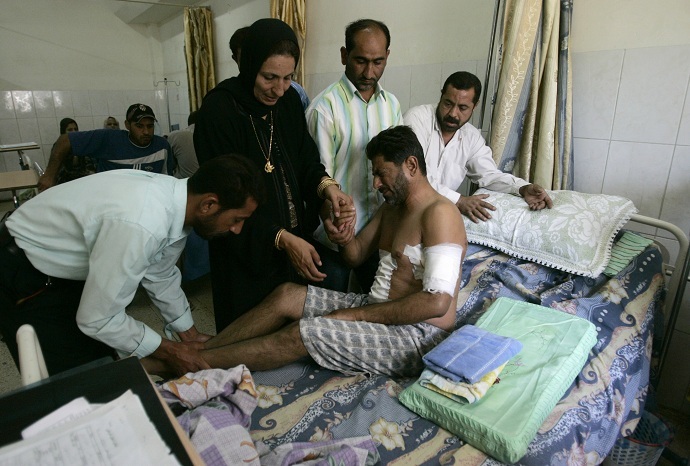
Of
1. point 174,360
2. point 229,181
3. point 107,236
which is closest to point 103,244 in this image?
point 107,236

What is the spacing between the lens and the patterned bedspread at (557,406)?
1224 mm

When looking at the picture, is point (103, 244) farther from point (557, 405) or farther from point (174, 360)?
point (557, 405)

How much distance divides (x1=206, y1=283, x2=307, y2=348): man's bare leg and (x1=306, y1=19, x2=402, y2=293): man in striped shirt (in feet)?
0.85

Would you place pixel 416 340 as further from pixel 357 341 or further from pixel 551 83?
pixel 551 83

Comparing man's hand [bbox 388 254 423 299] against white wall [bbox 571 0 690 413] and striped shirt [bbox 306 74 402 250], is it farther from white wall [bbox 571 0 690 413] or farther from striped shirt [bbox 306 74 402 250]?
white wall [bbox 571 0 690 413]

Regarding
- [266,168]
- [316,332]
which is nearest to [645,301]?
[316,332]

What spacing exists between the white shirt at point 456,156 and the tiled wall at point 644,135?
1.45 feet

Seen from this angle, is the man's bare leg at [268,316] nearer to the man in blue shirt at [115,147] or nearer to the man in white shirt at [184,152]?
the man in blue shirt at [115,147]

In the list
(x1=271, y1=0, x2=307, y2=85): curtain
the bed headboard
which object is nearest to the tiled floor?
(x1=271, y1=0, x2=307, y2=85): curtain

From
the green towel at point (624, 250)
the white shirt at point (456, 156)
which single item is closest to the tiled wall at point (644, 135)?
the green towel at point (624, 250)

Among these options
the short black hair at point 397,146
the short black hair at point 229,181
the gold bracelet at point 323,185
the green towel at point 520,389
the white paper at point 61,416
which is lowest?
the green towel at point 520,389

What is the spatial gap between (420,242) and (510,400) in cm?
64

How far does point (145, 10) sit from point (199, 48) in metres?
1.29

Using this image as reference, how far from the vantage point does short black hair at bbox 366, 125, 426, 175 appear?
170 cm
